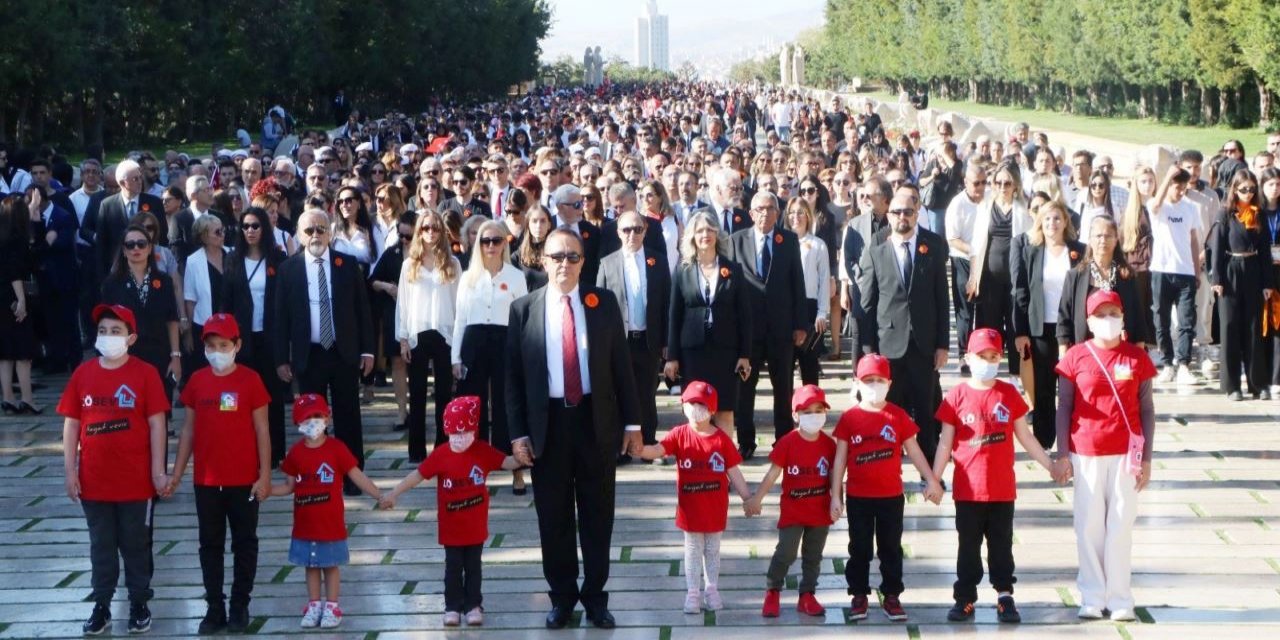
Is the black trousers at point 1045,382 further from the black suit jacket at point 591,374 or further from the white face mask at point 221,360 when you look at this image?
the white face mask at point 221,360

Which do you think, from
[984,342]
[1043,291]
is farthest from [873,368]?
[1043,291]

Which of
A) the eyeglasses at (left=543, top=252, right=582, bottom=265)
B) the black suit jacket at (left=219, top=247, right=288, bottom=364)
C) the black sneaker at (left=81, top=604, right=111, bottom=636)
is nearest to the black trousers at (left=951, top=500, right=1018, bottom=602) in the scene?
the eyeglasses at (left=543, top=252, right=582, bottom=265)

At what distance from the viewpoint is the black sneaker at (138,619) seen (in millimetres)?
8086

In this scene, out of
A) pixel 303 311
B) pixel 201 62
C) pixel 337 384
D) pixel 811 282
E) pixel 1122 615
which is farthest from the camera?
pixel 201 62

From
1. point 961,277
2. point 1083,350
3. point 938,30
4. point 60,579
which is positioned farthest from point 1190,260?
point 938,30

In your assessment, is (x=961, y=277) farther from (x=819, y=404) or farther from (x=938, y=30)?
(x=938, y=30)

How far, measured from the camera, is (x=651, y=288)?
11008mm

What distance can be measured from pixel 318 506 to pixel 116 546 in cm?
98

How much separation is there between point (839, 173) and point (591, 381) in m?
9.62

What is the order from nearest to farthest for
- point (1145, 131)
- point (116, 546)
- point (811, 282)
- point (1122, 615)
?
point (1122, 615)
point (116, 546)
point (811, 282)
point (1145, 131)

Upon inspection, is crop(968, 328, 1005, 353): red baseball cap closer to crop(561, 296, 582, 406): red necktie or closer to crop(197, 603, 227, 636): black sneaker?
crop(561, 296, 582, 406): red necktie

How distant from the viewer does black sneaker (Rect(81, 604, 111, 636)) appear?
8.05m

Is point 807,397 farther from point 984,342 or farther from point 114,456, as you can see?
point 114,456

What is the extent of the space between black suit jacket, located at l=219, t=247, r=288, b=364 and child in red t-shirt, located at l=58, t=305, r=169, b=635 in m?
2.85
